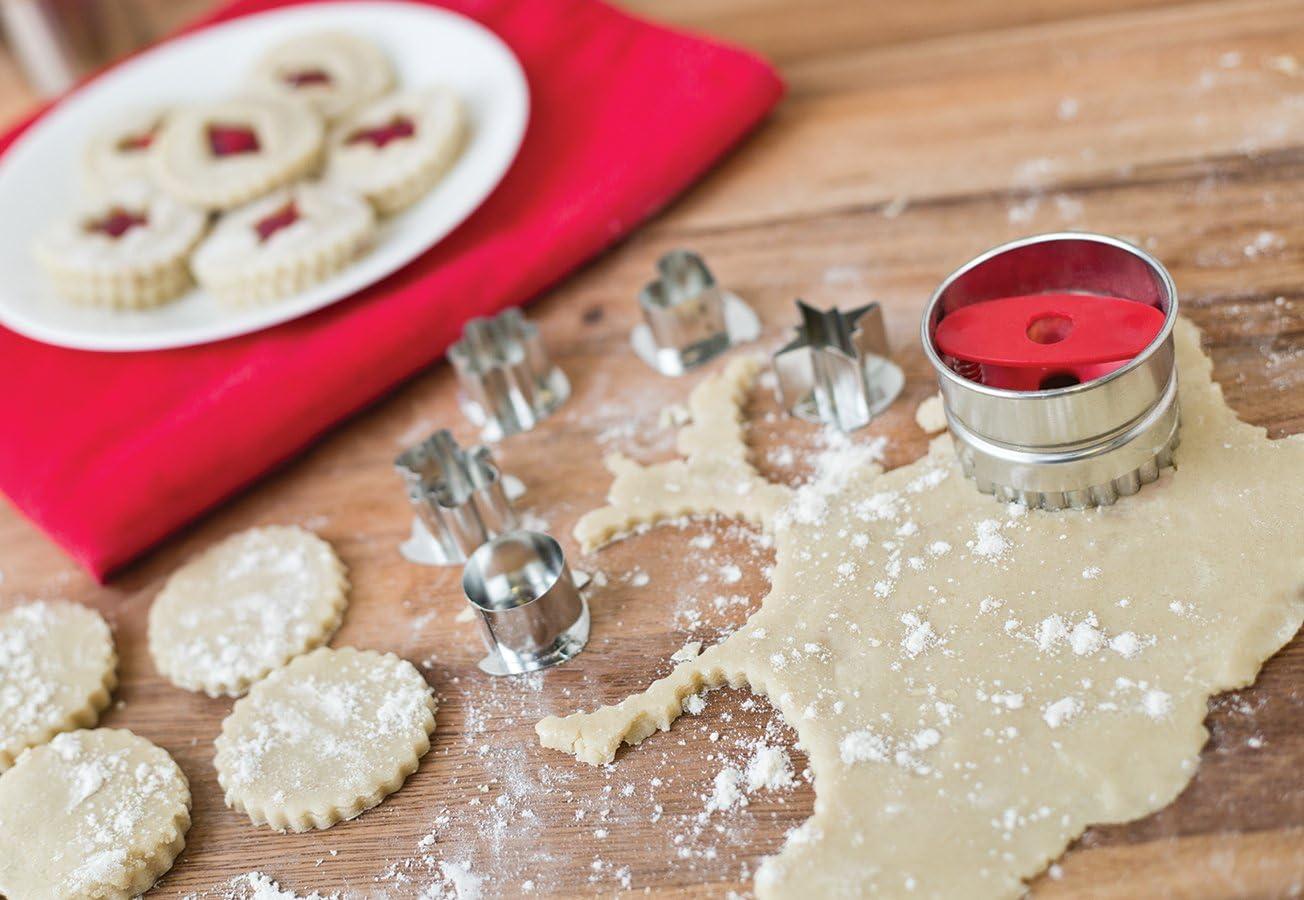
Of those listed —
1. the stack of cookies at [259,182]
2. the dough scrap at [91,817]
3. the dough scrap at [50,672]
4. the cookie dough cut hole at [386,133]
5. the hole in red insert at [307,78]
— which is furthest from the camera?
the hole in red insert at [307,78]

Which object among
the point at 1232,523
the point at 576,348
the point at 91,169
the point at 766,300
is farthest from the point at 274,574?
the point at 1232,523

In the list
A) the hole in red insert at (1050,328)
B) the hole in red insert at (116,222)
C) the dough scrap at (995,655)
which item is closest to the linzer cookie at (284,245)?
the hole in red insert at (116,222)

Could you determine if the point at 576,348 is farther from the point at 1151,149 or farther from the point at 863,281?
the point at 1151,149

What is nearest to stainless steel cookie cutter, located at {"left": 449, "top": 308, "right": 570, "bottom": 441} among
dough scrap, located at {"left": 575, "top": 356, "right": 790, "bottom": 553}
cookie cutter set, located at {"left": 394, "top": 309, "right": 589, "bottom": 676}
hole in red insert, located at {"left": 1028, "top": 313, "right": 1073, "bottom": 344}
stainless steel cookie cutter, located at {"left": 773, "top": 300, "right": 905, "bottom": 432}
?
cookie cutter set, located at {"left": 394, "top": 309, "right": 589, "bottom": 676}

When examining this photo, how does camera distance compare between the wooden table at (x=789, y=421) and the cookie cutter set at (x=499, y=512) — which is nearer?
the wooden table at (x=789, y=421)

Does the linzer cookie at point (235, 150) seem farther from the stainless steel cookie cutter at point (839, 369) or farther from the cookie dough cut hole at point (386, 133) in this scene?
the stainless steel cookie cutter at point (839, 369)

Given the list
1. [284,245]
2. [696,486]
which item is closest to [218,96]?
[284,245]

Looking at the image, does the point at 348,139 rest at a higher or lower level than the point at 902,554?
higher

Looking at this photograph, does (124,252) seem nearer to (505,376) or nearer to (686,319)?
(505,376)

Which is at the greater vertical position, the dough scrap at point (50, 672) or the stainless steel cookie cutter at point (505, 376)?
the stainless steel cookie cutter at point (505, 376)
